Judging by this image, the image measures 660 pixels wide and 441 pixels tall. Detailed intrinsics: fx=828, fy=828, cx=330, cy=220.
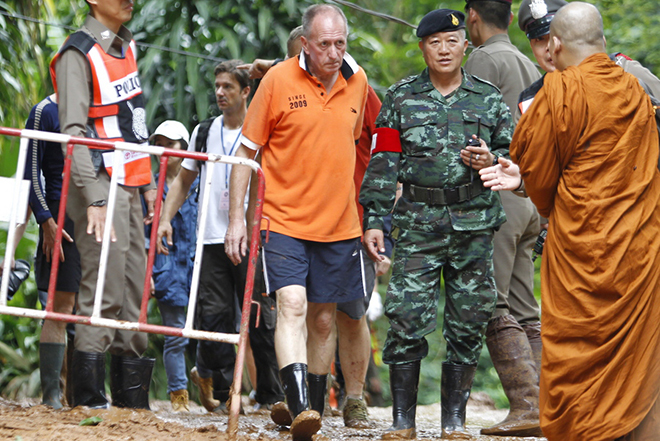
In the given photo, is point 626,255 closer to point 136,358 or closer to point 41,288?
point 136,358

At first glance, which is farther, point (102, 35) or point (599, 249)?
point (102, 35)

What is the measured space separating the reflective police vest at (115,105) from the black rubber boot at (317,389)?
1531mm

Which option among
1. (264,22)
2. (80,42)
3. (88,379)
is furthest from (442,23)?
(264,22)

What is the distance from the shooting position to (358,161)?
559 centimetres

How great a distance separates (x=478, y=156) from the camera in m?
4.62

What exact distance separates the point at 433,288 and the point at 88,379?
1.98 m

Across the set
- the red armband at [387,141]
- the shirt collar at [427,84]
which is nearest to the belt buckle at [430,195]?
the red armband at [387,141]

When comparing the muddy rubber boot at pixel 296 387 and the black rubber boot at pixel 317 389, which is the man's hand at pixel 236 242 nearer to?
the muddy rubber boot at pixel 296 387

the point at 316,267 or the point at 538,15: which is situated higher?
the point at 538,15

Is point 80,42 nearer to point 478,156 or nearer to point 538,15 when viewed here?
point 478,156

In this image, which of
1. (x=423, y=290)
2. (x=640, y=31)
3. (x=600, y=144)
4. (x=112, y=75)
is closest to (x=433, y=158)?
(x=423, y=290)

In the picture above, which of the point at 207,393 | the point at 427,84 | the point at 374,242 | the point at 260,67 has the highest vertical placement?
the point at 260,67

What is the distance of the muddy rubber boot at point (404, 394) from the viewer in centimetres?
470

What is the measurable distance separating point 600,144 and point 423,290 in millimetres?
1395
